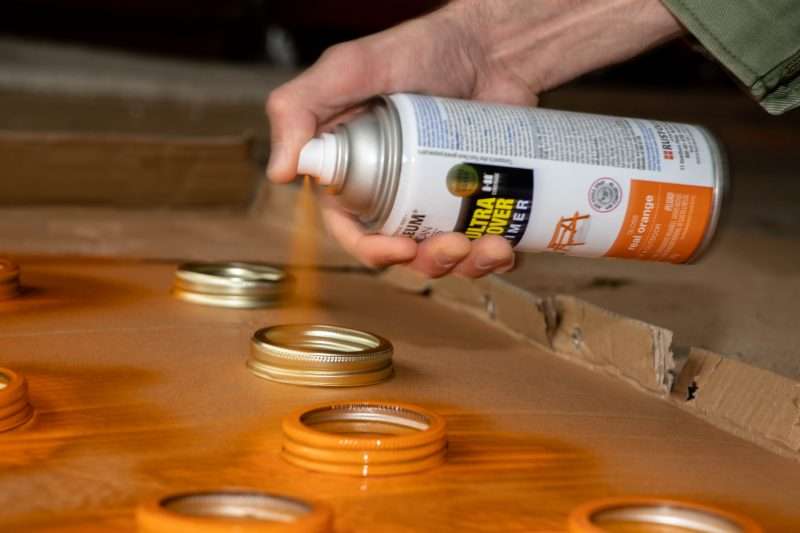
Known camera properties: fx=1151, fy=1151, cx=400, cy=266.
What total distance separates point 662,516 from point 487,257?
0.43 meters

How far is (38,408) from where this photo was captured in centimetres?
96

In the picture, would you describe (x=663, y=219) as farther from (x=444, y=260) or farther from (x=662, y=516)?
(x=662, y=516)

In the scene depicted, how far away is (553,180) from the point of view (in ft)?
3.61

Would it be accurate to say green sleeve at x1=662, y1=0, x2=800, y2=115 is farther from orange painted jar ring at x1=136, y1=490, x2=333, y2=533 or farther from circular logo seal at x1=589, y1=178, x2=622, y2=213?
orange painted jar ring at x1=136, y1=490, x2=333, y2=533

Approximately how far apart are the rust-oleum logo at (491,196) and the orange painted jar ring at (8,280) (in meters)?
0.56

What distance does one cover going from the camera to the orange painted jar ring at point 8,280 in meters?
1.33

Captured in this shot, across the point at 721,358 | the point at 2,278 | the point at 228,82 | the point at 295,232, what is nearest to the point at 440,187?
the point at 721,358

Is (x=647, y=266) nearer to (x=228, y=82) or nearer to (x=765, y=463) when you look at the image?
(x=765, y=463)

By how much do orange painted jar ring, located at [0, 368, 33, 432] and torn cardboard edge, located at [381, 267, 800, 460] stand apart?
584 millimetres

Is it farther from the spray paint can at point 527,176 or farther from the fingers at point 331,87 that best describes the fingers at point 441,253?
the fingers at point 331,87

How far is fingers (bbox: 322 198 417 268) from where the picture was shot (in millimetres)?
1157

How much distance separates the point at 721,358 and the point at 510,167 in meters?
0.26

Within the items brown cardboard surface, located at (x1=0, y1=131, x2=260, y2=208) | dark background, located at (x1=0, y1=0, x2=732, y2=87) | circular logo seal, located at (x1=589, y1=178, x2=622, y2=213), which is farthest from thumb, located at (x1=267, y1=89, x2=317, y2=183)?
dark background, located at (x1=0, y1=0, x2=732, y2=87)

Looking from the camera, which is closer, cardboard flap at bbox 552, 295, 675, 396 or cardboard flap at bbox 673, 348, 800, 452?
cardboard flap at bbox 673, 348, 800, 452
